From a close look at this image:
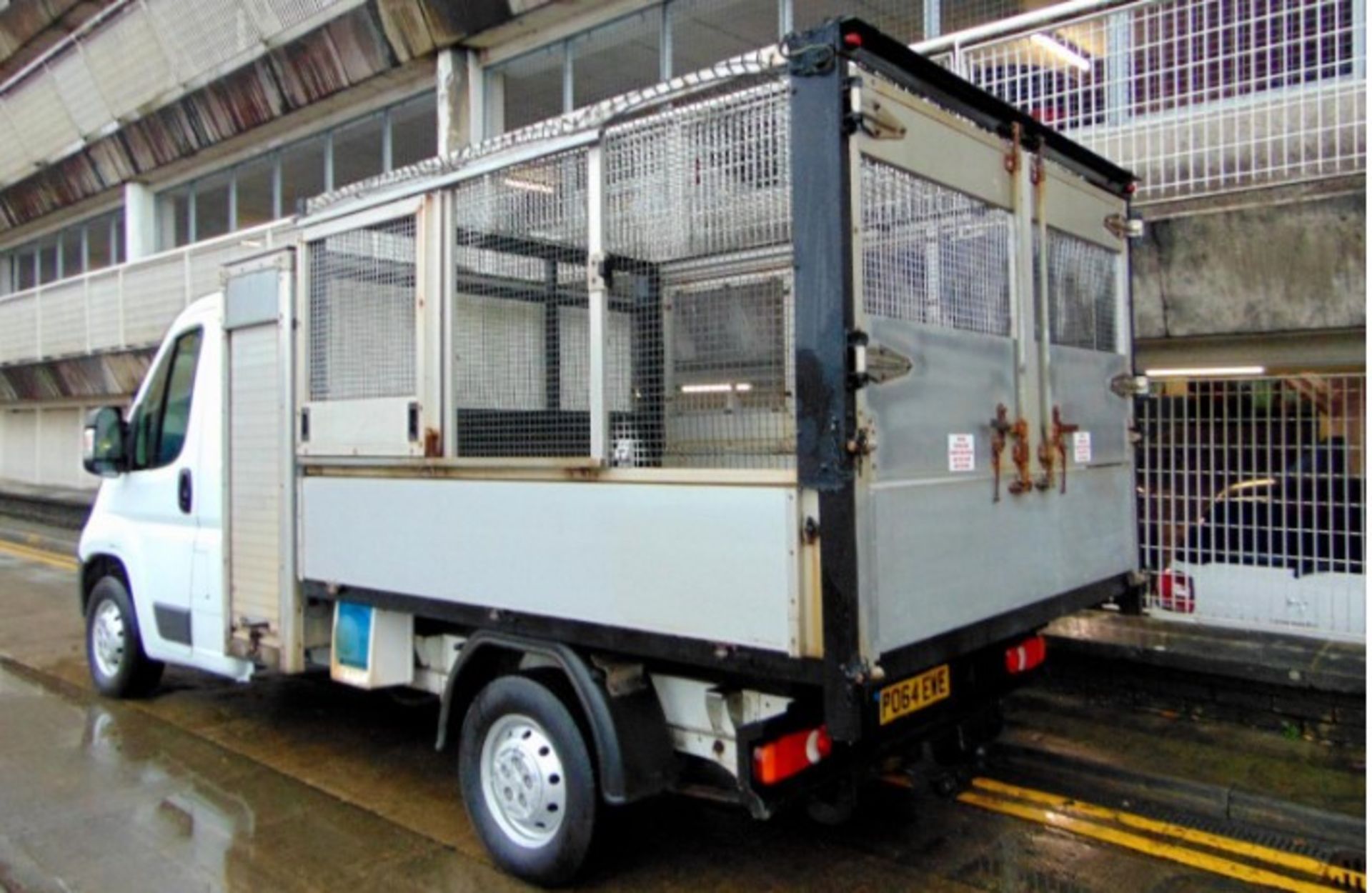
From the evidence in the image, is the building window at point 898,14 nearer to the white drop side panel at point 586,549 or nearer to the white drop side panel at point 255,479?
the white drop side panel at point 255,479

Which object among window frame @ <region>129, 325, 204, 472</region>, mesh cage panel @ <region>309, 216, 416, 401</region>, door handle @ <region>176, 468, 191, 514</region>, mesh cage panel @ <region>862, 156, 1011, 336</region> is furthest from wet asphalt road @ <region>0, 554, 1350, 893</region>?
mesh cage panel @ <region>862, 156, 1011, 336</region>

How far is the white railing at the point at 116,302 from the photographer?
528 inches

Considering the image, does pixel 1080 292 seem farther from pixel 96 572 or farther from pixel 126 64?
pixel 126 64

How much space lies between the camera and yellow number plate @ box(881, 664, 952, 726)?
3344 mm

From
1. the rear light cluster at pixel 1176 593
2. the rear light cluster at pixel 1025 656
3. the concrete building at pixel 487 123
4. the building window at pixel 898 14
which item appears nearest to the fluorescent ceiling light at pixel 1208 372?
the concrete building at pixel 487 123

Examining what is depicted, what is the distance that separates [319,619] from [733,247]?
281 centimetres

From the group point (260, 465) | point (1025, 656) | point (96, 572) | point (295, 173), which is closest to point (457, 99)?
point (295, 173)

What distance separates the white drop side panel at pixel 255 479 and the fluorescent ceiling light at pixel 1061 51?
504cm

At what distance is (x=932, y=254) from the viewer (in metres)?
3.55

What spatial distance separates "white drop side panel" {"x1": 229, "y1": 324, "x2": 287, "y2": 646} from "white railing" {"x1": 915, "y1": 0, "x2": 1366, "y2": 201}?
4864mm

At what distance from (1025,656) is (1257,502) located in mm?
2826

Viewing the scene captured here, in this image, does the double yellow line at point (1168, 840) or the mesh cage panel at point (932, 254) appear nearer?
the mesh cage panel at point (932, 254)

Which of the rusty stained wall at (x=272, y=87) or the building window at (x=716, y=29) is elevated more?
the rusty stained wall at (x=272, y=87)

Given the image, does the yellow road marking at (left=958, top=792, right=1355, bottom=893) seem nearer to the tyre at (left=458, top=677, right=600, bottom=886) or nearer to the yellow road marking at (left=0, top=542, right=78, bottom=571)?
the tyre at (left=458, top=677, right=600, bottom=886)
